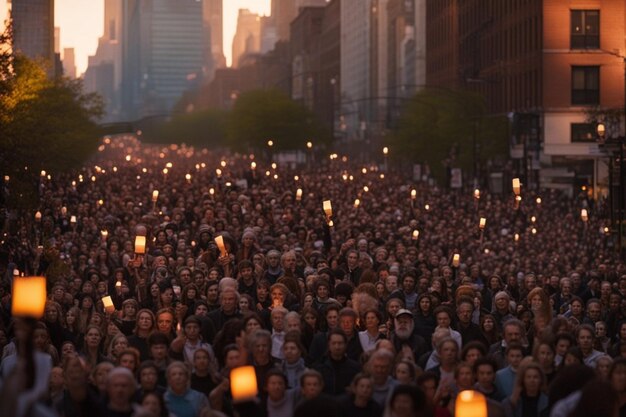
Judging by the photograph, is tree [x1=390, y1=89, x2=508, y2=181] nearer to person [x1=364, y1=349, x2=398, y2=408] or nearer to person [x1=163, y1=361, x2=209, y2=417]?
person [x1=364, y1=349, x2=398, y2=408]

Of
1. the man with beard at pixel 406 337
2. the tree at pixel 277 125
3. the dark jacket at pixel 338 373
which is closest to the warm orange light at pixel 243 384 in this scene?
the dark jacket at pixel 338 373

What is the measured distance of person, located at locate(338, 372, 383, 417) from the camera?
504 inches

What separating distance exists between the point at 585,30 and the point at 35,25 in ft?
279

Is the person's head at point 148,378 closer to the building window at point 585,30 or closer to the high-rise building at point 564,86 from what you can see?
the high-rise building at point 564,86

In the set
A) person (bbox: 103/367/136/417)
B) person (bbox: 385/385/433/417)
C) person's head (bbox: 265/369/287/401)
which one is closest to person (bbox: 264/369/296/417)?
person's head (bbox: 265/369/287/401)

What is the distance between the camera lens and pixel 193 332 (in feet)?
52.2

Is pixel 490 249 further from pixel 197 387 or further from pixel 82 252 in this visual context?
pixel 197 387

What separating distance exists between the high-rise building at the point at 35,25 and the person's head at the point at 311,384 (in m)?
143

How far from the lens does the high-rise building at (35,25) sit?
15762 centimetres

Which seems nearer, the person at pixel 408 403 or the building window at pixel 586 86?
the person at pixel 408 403

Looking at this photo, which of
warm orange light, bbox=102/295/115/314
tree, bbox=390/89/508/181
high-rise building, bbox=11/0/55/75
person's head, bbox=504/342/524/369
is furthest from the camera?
high-rise building, bbox=11/0/55/75

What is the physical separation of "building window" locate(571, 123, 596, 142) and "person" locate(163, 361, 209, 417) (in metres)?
71.7

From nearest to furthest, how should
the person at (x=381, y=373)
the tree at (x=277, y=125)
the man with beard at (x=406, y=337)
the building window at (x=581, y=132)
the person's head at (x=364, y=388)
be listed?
the person's head at (x=364, y=388) < the person at (x=381, y=373) < the man with beard at (x=406, y=337) < the building window at (x=581, y=132) < the tree at (x=277, y=125)

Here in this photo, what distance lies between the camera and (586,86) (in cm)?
8594
